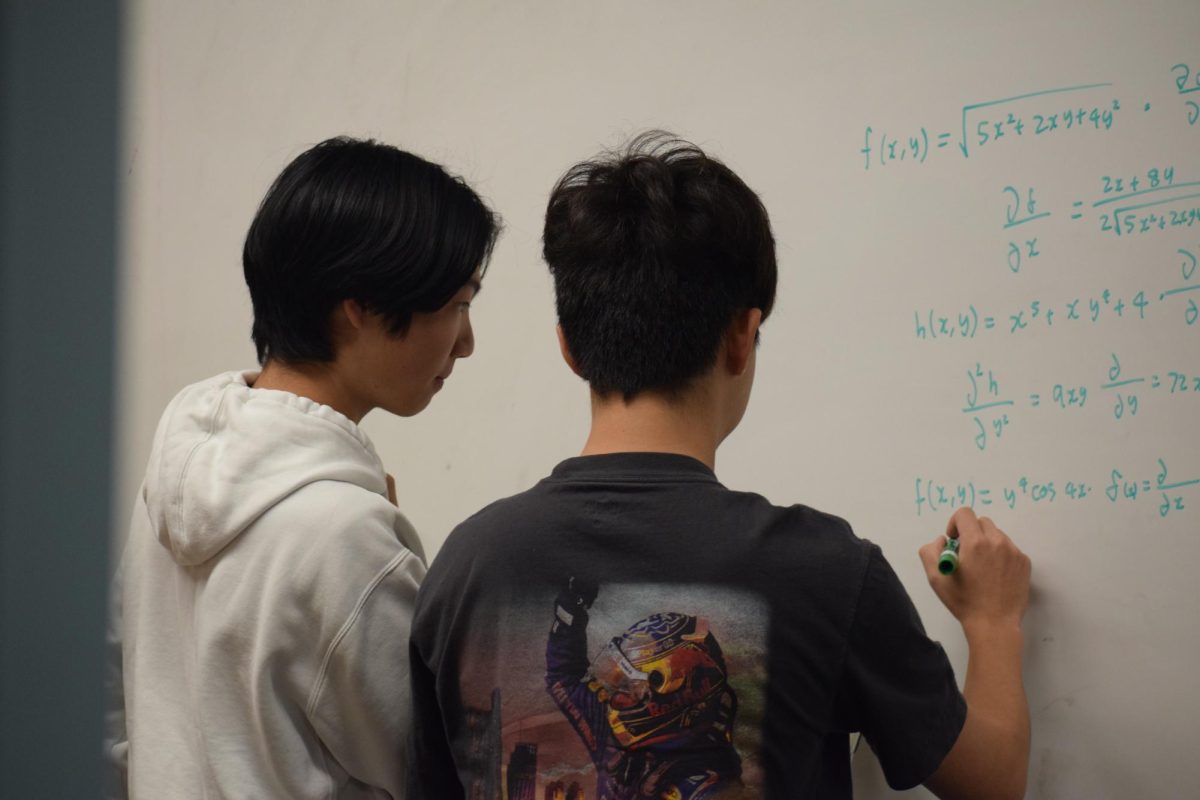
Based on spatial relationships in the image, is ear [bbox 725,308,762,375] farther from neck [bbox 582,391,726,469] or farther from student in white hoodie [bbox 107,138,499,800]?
student in white hoodie [bbox 107,138,499,800]

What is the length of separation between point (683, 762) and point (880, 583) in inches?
6.6

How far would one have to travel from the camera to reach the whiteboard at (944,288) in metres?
0.98

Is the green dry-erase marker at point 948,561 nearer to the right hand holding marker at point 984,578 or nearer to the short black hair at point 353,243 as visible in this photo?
the right hand holding marker at point 984,578

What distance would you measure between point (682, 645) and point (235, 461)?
38 centimetres

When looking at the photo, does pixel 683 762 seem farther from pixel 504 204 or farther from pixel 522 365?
pixel 504 204

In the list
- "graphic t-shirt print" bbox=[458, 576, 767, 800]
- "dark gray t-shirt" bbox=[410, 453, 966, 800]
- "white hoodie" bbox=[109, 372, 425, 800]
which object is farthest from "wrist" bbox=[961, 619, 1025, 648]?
"white hoodie" bbox=[109, 372, 425, 800]

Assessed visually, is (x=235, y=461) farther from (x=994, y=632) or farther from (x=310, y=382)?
(x=994, y=632)

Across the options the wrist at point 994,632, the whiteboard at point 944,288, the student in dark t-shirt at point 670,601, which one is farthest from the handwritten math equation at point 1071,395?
the student in dark t-shirt at point 670,601

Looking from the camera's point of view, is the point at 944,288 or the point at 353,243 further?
the point at 944,288

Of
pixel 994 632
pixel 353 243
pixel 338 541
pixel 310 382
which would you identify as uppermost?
pixel 353 243

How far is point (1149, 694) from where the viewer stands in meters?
0.98

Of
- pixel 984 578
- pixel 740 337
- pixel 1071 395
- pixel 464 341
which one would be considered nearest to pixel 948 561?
pixel 984 578

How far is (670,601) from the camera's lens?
74cm

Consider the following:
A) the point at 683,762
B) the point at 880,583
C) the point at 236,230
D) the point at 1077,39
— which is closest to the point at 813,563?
the point at 880,583
